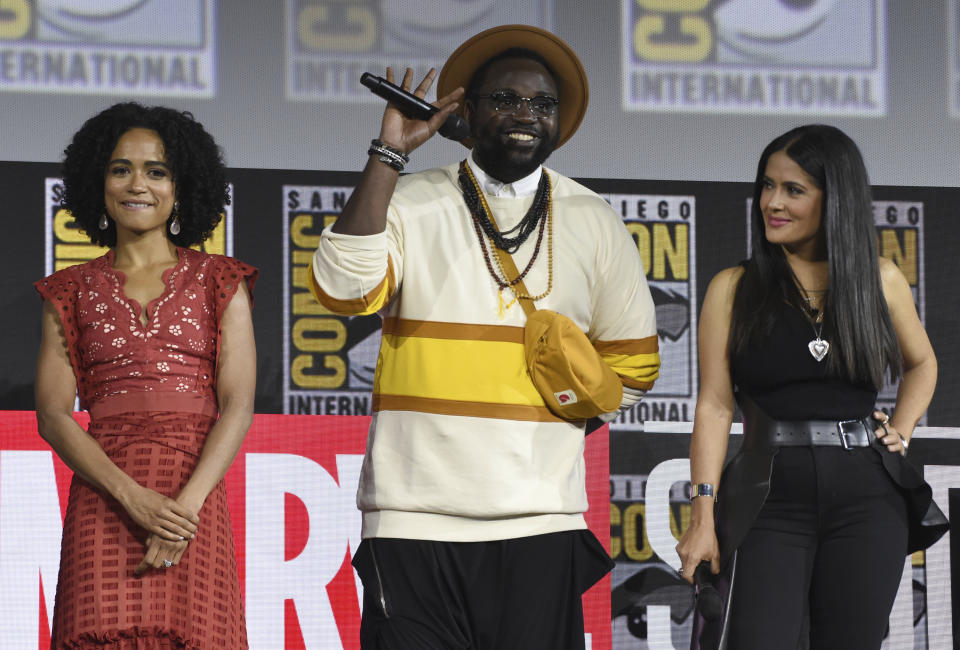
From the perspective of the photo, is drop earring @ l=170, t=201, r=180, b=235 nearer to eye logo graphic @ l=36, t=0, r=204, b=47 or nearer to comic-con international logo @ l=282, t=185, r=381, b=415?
comic-con international logo @ l=282, t=185, r=381, b=415

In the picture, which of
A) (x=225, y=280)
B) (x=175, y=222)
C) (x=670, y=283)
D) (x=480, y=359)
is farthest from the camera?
(x=670, y=283)

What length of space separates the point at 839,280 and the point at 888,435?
37 cm

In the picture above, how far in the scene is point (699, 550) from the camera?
280 cm

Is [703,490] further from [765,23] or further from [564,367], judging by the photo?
[765,23]

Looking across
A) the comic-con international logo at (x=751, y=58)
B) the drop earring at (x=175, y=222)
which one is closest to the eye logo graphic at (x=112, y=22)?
the drop earring at (x=175, y=222)

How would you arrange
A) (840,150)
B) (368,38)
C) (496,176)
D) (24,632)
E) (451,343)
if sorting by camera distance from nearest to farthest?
(451,343)
(496,176)
(840,150)
(24,632)
(368,38)

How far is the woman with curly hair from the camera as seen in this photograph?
2.67m

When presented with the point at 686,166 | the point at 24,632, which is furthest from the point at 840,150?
the point at 24,632

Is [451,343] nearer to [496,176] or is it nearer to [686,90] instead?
[496,176]

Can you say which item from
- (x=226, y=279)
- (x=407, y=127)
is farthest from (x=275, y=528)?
(x=407, y=127)

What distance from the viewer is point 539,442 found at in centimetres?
257

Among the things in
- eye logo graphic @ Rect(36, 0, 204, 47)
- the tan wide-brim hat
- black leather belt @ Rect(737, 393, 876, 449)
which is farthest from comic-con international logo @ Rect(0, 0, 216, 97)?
black leather belt @ Rect(737, 393, 876, 449)

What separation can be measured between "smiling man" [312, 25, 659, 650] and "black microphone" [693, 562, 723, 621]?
0.28 meters

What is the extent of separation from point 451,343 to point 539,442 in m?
0.27
